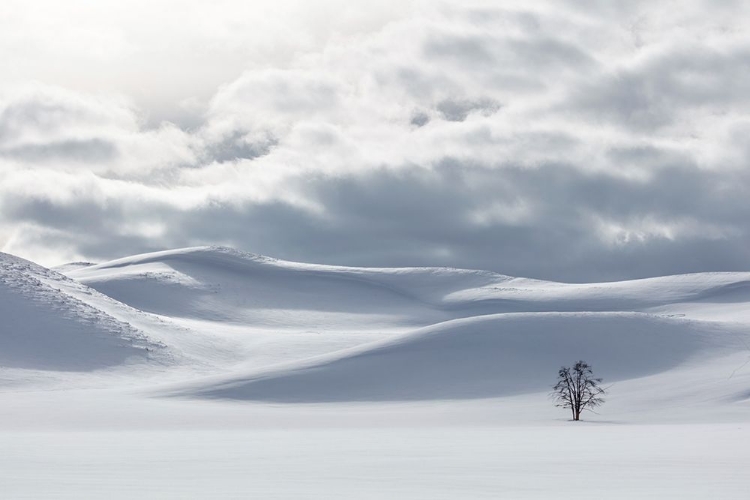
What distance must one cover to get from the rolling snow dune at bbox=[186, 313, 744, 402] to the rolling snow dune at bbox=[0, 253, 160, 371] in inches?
861

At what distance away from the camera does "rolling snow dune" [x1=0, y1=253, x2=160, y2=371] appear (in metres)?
81.8

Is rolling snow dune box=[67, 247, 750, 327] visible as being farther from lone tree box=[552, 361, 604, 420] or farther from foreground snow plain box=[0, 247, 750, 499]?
lone tree box=[552, 361, 604, 420]

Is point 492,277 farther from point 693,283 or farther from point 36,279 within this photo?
point 36,279

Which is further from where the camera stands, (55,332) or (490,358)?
(55,332)

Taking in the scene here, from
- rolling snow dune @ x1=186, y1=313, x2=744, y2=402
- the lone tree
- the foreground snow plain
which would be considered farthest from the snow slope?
the lone tree

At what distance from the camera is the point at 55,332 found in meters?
87.4

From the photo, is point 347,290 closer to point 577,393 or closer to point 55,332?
point 55,332

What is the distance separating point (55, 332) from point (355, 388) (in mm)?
36250

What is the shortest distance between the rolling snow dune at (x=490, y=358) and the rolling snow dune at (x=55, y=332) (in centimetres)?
2188

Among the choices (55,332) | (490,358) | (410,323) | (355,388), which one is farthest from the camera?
(410,323)

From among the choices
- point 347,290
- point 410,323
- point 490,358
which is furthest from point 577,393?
point 347,290

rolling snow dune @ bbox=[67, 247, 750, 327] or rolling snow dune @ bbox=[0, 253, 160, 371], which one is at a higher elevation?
rolling snow dune @ bbox=[67, 247, 750, 327]

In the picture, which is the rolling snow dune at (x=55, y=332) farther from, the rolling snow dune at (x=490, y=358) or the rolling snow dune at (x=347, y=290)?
the rolling snow dune at (x=347, y=290)

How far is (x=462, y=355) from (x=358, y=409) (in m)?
14.8
